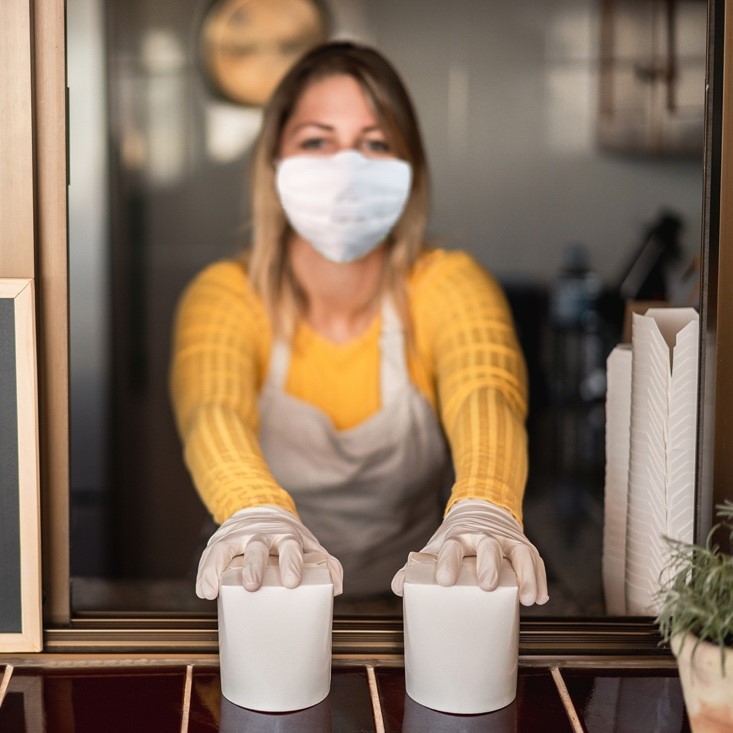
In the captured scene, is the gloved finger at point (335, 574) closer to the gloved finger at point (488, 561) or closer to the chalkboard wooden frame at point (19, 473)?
the gloved finger at point (488, 561)

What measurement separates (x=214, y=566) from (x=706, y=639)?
0.43m

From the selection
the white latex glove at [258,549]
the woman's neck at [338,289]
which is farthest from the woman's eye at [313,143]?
the white latex glove at [258,549]

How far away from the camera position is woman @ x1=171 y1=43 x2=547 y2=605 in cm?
140

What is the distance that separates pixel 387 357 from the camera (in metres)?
1.64

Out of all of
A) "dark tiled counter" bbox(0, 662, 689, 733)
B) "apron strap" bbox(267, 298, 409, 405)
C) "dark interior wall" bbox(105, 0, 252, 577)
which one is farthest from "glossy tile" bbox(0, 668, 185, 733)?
"dark interior wall" bbox(105, 0, 252, 577)

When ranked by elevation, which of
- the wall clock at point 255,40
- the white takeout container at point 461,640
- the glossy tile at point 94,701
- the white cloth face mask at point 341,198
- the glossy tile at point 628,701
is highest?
the wall clock at point 255,40

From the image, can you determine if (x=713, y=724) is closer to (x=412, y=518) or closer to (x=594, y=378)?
(x=412, y=518)

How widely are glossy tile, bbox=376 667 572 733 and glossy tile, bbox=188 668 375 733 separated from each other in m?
0.02

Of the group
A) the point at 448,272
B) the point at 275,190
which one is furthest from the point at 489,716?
the point at 275,190

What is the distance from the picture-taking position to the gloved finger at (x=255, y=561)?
2.89 feet

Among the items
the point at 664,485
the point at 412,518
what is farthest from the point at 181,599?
the point at 664,485

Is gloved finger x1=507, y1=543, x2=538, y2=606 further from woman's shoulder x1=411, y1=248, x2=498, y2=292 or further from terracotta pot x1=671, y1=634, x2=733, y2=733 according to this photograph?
woman's shoulder x1=411, y1=248, x2=498, y2=292

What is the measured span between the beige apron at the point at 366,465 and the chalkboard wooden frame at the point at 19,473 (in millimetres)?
654

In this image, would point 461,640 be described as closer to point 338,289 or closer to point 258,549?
point 258,549
